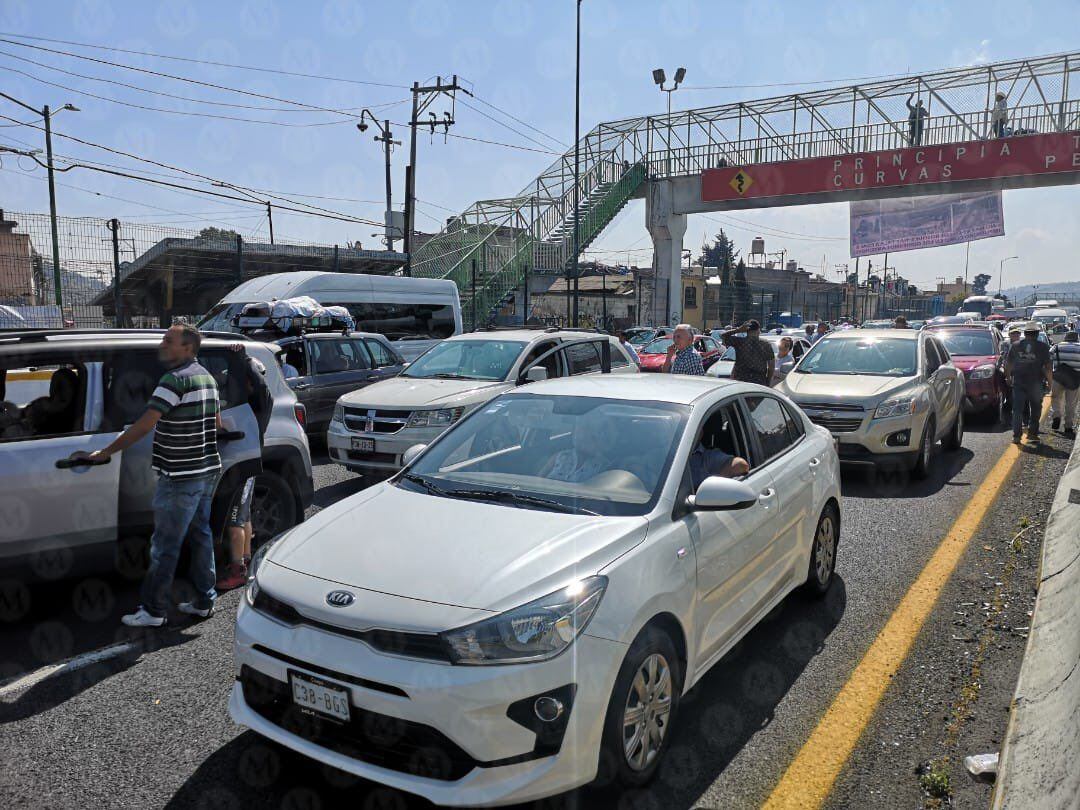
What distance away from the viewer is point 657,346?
2197 centimetres

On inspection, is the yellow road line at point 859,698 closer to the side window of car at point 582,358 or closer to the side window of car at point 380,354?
the side window of car at point 582,358

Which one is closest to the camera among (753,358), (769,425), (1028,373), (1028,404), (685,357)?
(769,425)

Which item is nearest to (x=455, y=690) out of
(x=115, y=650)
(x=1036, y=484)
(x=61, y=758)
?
(x=61, y=758)

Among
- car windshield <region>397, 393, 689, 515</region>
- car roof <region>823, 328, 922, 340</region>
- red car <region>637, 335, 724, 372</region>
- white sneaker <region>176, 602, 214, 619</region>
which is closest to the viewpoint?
car windshield <region>397, 393, 689, 515</region>

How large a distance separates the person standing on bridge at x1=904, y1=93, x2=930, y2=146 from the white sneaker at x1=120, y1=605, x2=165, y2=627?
26.0 m

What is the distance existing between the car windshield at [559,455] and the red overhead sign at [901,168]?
23.5 metres

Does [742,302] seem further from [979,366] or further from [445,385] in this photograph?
[445,385]

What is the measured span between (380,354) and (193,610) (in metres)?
7.14

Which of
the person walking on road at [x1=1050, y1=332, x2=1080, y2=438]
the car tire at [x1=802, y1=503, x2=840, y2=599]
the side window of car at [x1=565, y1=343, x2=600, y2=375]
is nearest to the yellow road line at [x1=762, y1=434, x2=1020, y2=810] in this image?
the car tire at [x1=802, y1=503, x2=840, y2=599]

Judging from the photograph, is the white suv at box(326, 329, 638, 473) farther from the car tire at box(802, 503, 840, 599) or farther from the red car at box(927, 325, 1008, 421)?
the red car at box(927, 325, 1008, 421)

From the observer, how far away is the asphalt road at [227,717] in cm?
308

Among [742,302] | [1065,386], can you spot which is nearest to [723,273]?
[742,302]

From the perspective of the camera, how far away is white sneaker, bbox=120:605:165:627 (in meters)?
4.55

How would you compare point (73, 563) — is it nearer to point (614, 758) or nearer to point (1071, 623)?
point (614, 758)
